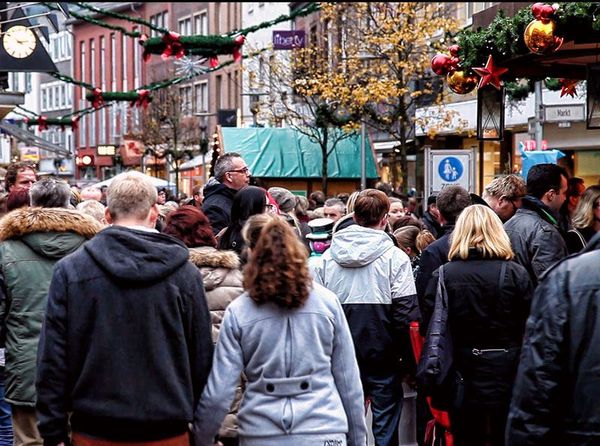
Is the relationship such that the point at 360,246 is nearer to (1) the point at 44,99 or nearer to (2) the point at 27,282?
(2) the point at 27,282

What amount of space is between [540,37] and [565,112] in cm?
1254

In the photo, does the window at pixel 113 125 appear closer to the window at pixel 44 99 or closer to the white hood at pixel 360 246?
the window at pixel 44 99

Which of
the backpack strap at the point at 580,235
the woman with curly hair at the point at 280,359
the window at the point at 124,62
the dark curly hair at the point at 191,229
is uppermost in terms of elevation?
the window at the point at 124,62

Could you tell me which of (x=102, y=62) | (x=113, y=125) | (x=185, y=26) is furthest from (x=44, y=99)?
(x=185, y=26)

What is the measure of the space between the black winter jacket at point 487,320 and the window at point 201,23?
200 feet

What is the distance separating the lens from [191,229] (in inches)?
288

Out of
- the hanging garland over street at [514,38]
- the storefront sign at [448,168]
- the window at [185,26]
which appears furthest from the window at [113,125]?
the hanging garland over street at [514,38]

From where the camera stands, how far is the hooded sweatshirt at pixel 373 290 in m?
9.33

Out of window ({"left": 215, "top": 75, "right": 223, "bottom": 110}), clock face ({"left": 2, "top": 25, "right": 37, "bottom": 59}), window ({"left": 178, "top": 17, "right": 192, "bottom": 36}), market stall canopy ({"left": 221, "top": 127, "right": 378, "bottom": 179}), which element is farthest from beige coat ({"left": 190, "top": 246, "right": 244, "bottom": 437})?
window ({"left": 178, "top": 17, "right": 192, "bottom": 36})

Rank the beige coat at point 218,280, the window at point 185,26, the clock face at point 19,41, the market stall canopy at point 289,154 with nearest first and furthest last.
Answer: the beige coat at point 218,280 < the clock face at point 19,41 < the market stall canopy at point 289,154 < the window at point 185,26

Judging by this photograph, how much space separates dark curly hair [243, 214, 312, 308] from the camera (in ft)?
19.8

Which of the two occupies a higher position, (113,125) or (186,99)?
(186,99)

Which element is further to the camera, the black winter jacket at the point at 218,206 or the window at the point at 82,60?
the window at the point at 82,60

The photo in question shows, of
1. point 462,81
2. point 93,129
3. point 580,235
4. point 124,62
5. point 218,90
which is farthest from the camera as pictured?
point 93,129
